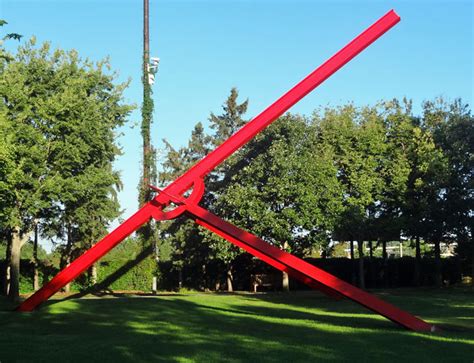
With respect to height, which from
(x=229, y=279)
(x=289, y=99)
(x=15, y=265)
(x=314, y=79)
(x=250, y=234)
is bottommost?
(x=229, y=279)

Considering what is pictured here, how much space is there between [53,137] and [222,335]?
15.8 metres

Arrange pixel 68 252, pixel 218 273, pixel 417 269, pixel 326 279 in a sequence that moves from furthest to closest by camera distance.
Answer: pixel 417 269 < pixel 218 273 < pixel 68 252 < pixel 326 279

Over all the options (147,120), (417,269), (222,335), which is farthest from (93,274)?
(222,335)

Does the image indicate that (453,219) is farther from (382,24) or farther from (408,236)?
(382,24)

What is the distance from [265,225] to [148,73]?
9.55 meters

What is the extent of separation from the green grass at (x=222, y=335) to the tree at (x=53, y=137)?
6.68 meters

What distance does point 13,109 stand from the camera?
2514cm

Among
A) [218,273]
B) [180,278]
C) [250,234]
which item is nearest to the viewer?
[250,234]

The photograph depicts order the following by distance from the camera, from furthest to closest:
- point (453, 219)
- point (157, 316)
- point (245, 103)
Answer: point (245, 103)
point (453, 219)
point (157, 316)

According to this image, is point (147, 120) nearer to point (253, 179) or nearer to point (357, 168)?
point (253, 179)

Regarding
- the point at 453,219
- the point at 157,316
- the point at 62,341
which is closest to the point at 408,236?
the point at 453,219

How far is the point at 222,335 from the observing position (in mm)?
12609

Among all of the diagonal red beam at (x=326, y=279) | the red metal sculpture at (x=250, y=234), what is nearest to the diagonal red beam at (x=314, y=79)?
the red metal sculpture at (x=250, y=234)

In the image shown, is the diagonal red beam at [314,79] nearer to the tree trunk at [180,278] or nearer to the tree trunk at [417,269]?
the tree trunk at [180,278]
